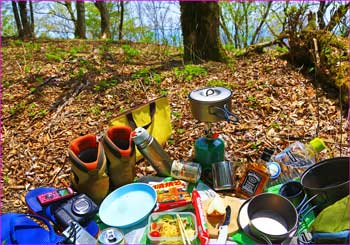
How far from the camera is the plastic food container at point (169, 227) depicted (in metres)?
1.61

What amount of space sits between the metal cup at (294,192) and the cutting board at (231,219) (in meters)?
0.25

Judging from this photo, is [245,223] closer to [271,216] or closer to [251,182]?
[271,216]

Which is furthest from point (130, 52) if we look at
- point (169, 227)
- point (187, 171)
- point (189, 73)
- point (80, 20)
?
point (80, 20)

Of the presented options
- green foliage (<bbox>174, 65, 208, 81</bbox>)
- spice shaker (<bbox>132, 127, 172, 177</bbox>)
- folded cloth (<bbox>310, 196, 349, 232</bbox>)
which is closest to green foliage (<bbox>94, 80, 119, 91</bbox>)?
green foliage (<bbox>174, 65, 208, 81</bbox>)

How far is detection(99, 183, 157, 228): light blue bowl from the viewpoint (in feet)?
5.80

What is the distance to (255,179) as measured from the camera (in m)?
1.87

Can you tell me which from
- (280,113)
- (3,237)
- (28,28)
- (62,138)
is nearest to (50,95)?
(62,138)

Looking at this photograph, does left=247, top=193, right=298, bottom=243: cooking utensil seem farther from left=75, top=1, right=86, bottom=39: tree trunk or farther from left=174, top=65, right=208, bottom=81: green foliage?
left=75, top=1, right=86, bottom=39: tree trunk

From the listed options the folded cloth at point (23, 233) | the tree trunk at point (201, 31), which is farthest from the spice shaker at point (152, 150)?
the tree trunk at point (201, 31)

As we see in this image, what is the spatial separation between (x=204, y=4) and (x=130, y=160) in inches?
99.0

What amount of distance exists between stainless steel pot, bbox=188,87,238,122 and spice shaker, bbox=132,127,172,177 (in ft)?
1.07

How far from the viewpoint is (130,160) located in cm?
196

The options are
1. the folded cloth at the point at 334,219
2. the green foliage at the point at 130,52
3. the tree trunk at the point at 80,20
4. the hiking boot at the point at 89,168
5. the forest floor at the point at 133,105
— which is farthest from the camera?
the tree trunk at the point at 80,20

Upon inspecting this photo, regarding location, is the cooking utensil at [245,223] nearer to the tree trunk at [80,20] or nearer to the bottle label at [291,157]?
the bottle label at [291,157]
